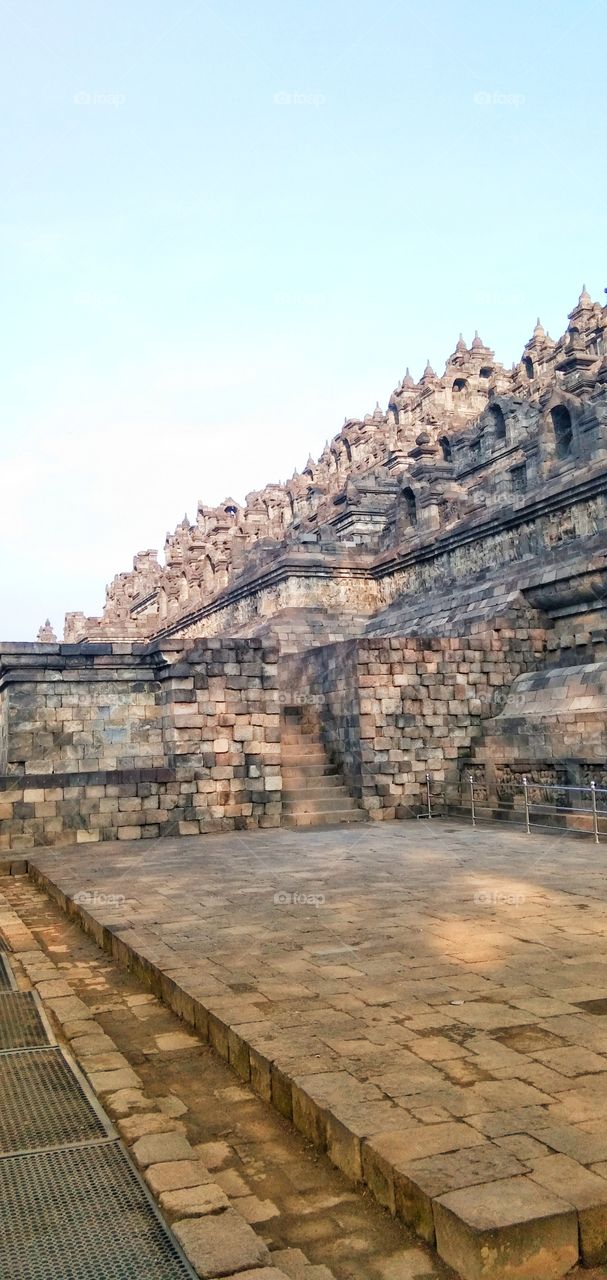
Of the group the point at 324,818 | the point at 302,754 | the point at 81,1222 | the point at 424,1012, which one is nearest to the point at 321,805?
the point at 324,818

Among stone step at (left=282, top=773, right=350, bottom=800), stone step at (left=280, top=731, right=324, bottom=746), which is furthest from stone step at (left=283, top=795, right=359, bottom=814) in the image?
stone step at (left=280, top=731, right=324, bottom=746)

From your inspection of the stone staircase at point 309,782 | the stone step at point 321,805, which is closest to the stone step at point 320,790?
the stone staircase at point 309,782

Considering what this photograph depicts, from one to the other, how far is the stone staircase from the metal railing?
135 centimetres

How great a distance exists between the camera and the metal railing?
12.0 meters

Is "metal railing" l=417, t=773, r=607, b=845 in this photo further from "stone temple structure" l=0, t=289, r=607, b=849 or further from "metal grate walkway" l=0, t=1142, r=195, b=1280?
"metal grate walkway" l=0, t=1142, r=195, b=1280

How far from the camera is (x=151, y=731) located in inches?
604

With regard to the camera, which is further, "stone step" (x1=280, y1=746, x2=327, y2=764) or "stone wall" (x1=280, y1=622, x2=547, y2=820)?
"stone step" (x1=280, y1=746, x2=327, y2=764)

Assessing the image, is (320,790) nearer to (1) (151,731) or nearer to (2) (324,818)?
(2) (324,818)

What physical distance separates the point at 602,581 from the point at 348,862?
288 inches

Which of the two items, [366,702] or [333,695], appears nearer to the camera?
[366,702]

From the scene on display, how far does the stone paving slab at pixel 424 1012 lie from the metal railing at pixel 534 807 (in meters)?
2.23

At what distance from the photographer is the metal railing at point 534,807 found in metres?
12.0

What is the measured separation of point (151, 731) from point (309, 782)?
2.78 m

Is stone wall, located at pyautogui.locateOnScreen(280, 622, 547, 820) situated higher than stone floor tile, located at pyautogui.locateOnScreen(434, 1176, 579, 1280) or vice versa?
stone wall, located at pyautogui.locateOnScreen(280, 622, 547, 820)
